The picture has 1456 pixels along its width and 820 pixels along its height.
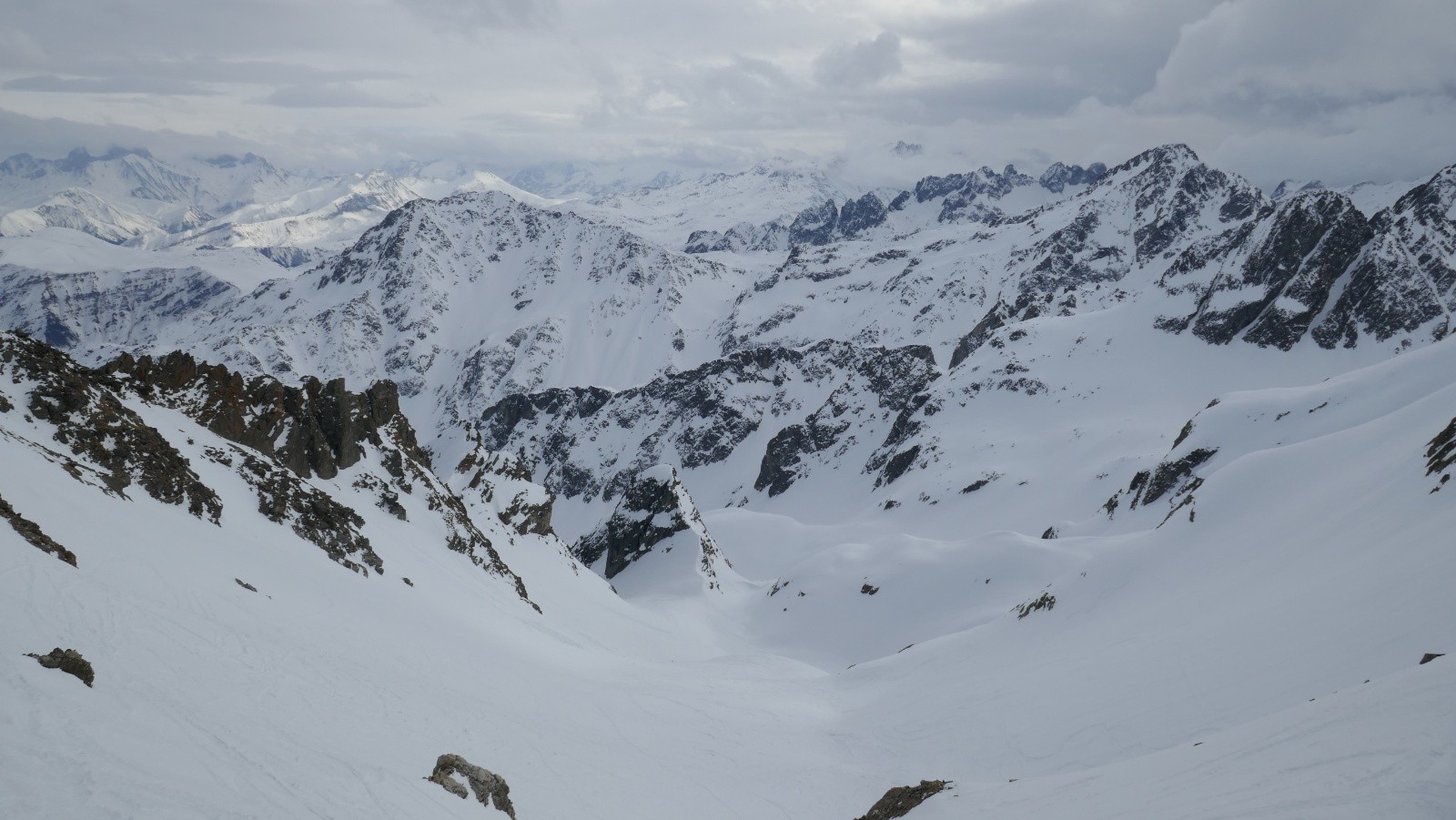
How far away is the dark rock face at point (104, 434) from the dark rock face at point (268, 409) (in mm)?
6359

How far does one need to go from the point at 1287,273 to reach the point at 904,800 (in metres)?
144

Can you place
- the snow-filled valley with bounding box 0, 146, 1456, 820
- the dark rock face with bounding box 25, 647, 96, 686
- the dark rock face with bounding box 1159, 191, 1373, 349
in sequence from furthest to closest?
the dark rock face with bounding box 1159, 191, 1373, 349, the dark rock face with bounding box 25, 647, 96, 686, the snow-filled valley with bounding box 0, 146, 1456, 820

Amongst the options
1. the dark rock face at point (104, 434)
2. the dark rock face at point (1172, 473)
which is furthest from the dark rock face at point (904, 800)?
the dark rock face at point (1172, 473)

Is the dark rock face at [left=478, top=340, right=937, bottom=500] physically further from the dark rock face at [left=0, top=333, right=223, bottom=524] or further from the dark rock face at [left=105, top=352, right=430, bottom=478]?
the dark rock face at [left=0, top=333, right=223, bottom=524]

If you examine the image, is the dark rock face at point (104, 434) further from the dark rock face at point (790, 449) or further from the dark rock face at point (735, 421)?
the dark rock face at point (735, 421)

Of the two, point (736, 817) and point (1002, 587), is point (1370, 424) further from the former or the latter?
point (736, 817)

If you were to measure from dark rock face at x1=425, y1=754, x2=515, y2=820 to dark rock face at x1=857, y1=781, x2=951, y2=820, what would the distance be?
31.4 feet

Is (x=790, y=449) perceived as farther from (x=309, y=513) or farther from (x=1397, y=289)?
(x=309, y=513)

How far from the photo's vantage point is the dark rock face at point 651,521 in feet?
282

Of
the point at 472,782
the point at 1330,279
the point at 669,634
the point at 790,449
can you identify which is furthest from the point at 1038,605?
the point at 1330,279

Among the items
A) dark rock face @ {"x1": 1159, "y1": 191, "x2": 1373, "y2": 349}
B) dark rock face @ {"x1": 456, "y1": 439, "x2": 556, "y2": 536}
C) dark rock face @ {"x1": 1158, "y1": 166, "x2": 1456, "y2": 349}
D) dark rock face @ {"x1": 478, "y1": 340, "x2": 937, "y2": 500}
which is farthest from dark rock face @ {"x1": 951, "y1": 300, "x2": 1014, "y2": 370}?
dark rock face @ {"x1": 456, "y1": 439, "x2": 556, "y2": 536}

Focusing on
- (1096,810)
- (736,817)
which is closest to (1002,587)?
(736,817)

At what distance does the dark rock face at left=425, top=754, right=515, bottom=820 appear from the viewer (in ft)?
54.4

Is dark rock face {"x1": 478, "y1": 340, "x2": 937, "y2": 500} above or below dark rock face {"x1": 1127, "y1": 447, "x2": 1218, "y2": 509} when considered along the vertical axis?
above
